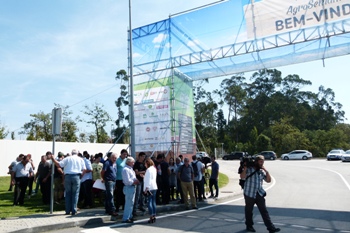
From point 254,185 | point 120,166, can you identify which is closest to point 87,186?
point 120,166

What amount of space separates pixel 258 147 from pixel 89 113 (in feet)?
99.1

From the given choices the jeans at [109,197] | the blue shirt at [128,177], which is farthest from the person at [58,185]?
the blue shirt at [128,177]

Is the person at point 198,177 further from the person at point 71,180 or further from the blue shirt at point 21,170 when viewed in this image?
the blue shirt at point 21,170

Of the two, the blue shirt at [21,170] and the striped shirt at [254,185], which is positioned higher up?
the blue shirt at [21,170]

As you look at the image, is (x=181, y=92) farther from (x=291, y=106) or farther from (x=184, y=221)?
(x=291, y=106)

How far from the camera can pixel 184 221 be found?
8.09 m

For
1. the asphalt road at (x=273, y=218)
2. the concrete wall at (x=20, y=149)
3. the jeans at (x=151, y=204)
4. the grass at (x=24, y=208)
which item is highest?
the concrete wall at (x=20, y=149)

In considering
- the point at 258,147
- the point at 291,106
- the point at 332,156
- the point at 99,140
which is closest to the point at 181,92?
the point at 332,156

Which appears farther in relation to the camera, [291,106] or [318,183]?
[291,106]

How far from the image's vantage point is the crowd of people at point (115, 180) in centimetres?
796

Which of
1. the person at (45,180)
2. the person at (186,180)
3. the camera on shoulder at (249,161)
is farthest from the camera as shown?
the person at (45,180)

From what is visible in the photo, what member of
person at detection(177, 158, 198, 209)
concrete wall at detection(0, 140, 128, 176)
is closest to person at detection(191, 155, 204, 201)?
person at detection(177, 158, 198, 209)

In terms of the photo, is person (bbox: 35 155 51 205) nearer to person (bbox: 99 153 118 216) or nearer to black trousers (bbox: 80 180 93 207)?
black trousers (bbox: 80 180 93 207)

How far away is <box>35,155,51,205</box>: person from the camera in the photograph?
36.0 feet
